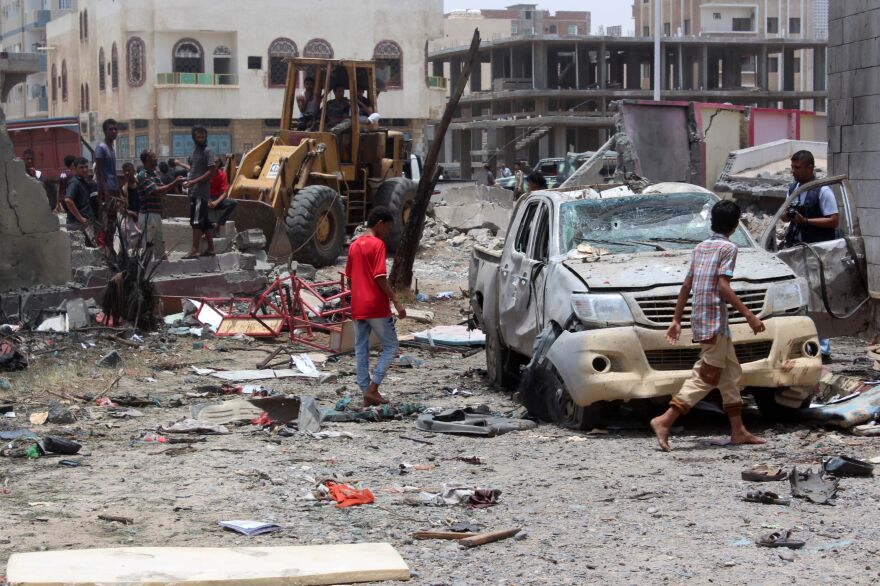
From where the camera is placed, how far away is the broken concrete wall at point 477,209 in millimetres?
27531

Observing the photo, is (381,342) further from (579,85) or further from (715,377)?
(579,85)

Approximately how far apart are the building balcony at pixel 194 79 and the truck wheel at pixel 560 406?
2208 inches

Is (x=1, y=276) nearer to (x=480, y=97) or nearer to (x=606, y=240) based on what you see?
(x=606, y=240)

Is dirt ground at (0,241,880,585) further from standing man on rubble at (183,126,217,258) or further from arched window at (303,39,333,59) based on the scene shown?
arched window at (303,39,333,59)

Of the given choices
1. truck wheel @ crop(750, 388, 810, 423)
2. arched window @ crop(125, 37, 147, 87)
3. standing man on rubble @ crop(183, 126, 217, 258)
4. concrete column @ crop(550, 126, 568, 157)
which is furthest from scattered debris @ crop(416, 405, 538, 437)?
concrete column @ crop(550, 126, 568, 157)

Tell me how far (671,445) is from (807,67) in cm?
9139

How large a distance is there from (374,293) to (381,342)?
42 cm

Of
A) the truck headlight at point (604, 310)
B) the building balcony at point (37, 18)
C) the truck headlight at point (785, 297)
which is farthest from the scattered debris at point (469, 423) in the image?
the building balcony at point (37, 18)

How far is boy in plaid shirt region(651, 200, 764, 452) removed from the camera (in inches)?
301

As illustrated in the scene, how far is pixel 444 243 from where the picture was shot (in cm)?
2652

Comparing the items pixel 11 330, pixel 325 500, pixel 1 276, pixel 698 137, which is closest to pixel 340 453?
pixel 325 500

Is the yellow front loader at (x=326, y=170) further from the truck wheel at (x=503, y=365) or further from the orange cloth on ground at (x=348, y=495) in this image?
the orange cloth on ground at (x=348, y=495)

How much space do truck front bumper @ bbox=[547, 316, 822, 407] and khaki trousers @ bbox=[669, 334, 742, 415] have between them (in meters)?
0.32

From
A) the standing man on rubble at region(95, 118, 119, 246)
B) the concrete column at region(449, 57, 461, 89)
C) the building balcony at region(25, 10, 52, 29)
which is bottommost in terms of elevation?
the standing man on rubble at region(95, 118, 119, 246)
